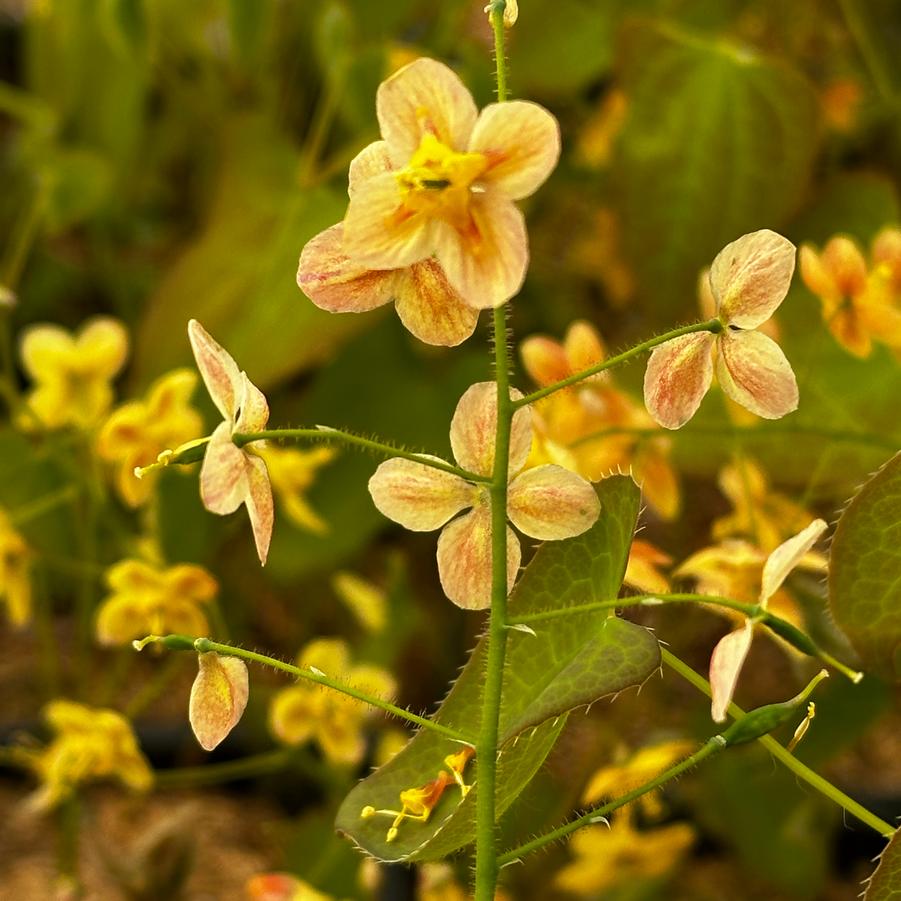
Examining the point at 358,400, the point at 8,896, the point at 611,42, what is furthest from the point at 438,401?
the point at 8,896

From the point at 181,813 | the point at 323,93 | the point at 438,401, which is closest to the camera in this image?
the point at 181,813

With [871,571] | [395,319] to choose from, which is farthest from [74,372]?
[871,571]

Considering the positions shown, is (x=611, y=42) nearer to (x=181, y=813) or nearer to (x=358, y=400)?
(x=358, y=400)

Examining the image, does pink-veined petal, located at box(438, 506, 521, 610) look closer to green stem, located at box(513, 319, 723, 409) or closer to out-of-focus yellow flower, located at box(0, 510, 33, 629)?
green stem, located at box(513, 319, 723, 409)

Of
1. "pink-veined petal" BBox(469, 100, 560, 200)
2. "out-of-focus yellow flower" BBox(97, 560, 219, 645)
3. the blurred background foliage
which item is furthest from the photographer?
the blurred background foliage

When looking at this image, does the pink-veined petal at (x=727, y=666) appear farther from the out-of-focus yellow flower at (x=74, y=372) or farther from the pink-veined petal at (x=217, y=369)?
the out-of-focus yellow flower at (x=74, y=372)

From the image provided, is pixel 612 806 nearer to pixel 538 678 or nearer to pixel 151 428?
pixel 538 678

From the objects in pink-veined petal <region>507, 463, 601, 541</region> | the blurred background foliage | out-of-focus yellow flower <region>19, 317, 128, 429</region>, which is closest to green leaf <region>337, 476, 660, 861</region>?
pink-veined petal <region>507, 463, 601, 541</region>
